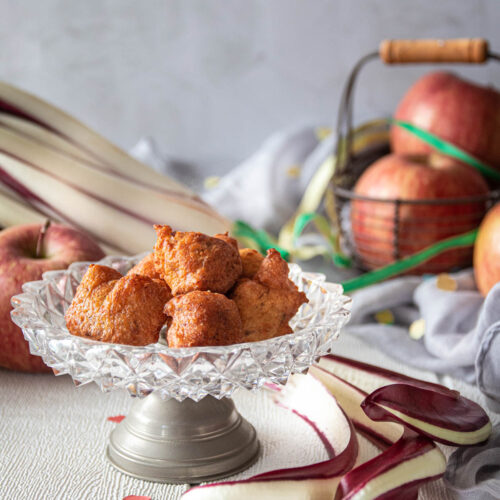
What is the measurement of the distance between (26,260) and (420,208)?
2.13 ft

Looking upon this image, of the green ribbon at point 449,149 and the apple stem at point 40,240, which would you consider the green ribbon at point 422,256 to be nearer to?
the green ribbon at point 449,149

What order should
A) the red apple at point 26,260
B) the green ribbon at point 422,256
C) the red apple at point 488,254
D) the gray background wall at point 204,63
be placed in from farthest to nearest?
the gray background wall at point 204,63
the green ribbon at point 422,256
the red apple at point 488,254
the red apple at point 26,260

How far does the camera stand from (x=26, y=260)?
797 mm

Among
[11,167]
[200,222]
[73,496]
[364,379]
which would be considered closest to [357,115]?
[200,222]

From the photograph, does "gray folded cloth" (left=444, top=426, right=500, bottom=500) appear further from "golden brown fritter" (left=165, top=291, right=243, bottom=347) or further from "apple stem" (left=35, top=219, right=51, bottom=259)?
"apple stem" (left=35, top=219, right=51, bottom=259)

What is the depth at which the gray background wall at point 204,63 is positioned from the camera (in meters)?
1.70

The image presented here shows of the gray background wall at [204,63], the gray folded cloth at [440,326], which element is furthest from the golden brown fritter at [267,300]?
the gray background wall at [204,63]

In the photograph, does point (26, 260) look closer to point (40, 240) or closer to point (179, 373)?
point (40, 240)

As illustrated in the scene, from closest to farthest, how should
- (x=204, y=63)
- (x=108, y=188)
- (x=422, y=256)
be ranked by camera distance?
(x=108, y=188)
(x=422, y=256)
(x=204, y=63)

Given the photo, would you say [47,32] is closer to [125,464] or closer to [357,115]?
[357,115]

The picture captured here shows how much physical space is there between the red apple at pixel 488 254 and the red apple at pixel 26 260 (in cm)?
53

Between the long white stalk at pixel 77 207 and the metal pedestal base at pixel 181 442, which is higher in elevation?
the long white stalk at pixel 77 207

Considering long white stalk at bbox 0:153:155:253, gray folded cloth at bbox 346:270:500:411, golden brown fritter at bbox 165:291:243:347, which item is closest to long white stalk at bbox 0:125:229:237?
long white stalk at bbox 0:153:155:253

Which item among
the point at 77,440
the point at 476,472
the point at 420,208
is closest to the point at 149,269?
the point at 77,440
